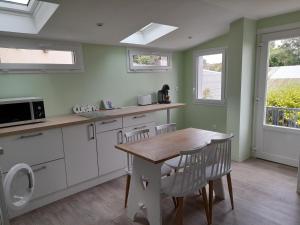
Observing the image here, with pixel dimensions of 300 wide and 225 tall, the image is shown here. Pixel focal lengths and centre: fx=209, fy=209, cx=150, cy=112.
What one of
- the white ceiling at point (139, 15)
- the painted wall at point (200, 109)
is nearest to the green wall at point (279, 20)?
the white ceiling at point (139, 15)

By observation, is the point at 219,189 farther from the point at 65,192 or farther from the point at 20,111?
the point at 20,111

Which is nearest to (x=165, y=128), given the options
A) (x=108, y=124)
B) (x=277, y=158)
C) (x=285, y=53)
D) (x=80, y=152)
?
(x=108, y=124)

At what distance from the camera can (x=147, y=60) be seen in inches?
156

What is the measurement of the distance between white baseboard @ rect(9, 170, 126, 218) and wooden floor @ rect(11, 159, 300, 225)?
0.06 metres

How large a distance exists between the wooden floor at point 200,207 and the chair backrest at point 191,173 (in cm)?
49

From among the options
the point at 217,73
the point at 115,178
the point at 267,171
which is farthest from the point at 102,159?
the point at 217,73

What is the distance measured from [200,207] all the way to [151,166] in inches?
35.8

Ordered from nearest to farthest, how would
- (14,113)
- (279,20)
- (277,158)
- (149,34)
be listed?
(14,113), (279,20), (277,158), (149,34)

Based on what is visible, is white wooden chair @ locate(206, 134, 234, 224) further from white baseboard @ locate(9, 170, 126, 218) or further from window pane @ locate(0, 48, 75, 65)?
window pane @ locate(0, 48, 75, 65)

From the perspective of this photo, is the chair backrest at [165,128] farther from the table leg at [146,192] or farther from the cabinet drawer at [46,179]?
the cabinet drawer at [46,179]

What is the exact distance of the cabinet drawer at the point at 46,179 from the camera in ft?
7.22

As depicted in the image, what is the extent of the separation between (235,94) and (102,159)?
221cm

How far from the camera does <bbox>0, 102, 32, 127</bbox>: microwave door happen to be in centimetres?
220

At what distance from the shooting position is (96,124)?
272 centimetres
